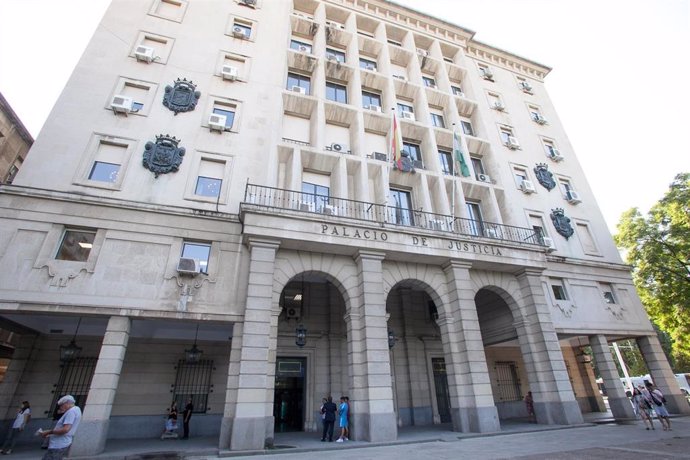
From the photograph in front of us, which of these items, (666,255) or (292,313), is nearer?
(292,313)

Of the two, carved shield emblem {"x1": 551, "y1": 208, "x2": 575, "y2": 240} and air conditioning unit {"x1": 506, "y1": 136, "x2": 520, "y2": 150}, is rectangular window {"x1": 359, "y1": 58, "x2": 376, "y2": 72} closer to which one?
air conditioning unit {"x1": 506, "y1": 136, "x2": 520, "y2": 150}

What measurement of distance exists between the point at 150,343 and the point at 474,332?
13.7 meters

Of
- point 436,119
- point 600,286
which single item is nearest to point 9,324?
point 436,119

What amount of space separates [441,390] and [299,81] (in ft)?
62.1

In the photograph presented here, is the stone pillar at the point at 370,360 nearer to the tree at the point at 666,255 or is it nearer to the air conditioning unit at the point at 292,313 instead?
the air conditioning unit at the point at 292,313

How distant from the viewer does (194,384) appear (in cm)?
1496

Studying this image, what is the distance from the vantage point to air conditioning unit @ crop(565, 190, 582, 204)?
74.7ft

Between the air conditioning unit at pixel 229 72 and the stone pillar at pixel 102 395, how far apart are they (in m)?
12.2

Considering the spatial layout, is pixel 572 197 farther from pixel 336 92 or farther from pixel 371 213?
pixel 336 92

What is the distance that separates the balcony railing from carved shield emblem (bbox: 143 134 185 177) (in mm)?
3202

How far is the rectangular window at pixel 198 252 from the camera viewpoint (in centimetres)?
1322

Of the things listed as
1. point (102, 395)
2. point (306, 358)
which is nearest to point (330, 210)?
point (306, 358)

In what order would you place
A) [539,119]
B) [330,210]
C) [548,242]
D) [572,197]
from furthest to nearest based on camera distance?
1. [539,119]
2. [572,197]
3. [548,242]
4. [330,210]

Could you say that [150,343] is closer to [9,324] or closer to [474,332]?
[9,324]
